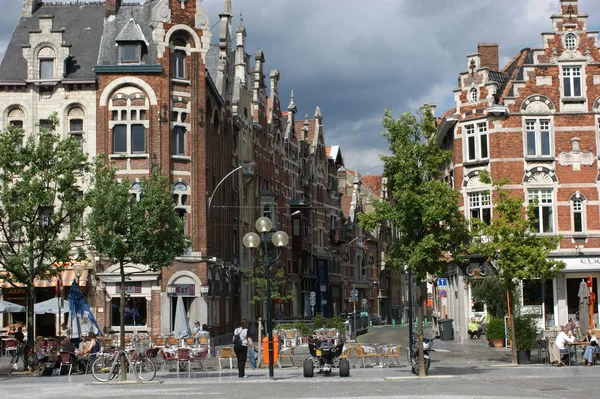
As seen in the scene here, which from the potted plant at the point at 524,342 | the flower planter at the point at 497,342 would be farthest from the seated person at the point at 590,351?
the flower planter at the point at 497,342

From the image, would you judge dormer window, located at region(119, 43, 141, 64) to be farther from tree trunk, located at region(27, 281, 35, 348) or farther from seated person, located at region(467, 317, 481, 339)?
seated person, located at region(467, 317, 481, 339)

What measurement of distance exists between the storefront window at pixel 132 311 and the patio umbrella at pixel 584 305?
20.7 m

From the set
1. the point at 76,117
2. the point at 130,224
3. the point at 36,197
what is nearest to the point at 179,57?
the point at 76,117

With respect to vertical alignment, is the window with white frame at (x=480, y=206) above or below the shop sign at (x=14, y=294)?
above

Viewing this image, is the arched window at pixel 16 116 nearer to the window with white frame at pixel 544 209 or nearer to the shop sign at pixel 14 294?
the shop sign at pixel 14 294

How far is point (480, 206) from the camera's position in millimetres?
46438

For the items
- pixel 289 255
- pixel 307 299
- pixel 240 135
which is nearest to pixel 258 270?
pixel 240 135

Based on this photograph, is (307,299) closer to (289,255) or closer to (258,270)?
(289,255)

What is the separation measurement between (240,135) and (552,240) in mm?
32040

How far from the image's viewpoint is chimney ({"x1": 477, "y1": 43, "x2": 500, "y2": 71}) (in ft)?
166

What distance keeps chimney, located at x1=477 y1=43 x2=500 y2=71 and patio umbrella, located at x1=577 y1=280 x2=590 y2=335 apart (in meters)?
15.7


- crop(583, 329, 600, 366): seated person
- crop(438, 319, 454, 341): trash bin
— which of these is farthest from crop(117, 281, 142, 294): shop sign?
crop(583, 329, 600, 366): seated person

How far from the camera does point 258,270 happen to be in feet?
208

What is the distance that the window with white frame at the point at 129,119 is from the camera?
4819 cm
